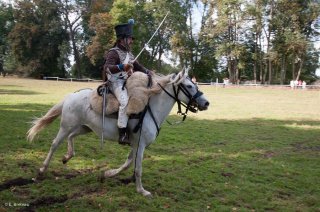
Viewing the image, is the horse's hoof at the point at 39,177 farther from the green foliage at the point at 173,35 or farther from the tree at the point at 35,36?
the tree at the point at 35,36

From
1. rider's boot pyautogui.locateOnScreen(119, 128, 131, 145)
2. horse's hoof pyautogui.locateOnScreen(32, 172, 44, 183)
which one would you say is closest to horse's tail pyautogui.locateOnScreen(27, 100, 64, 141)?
horse's hoof pyautogui.locateOnScreen(32, 172, 44, 183)

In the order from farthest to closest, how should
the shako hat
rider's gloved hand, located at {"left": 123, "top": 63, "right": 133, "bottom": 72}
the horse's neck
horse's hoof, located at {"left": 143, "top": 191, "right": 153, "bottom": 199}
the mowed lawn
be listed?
the horse's neck, the shako hat, rider's gloved hand, located at {"left": 123, "top": 63, "right": 133, "bottom": 72}, horse's hoof, located at {"left": 143, "top": 191, "right": 153, "bottom": 199}, the mowed lawn

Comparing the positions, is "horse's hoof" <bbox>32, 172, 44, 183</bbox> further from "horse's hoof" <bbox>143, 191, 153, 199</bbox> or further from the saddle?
"horse's hoof" <bbox>143, 191, 153, 199</bbox>

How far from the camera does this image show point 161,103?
7.18 m

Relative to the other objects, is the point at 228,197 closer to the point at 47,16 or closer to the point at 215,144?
the point at 215,144

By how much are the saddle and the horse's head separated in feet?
1.40

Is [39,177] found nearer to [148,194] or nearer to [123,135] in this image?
[123,135]

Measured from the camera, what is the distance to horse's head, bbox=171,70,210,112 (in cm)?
702

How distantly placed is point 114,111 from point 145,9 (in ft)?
210

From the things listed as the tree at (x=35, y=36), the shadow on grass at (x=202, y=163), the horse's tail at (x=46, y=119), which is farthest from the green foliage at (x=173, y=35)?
the horse's tail at (x=46, y=119)

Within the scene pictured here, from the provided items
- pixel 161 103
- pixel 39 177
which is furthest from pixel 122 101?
pixel 39 177

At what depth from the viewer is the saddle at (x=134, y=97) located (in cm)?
691

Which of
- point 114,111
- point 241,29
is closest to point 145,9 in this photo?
point 241,29

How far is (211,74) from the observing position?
7731 centimetres
